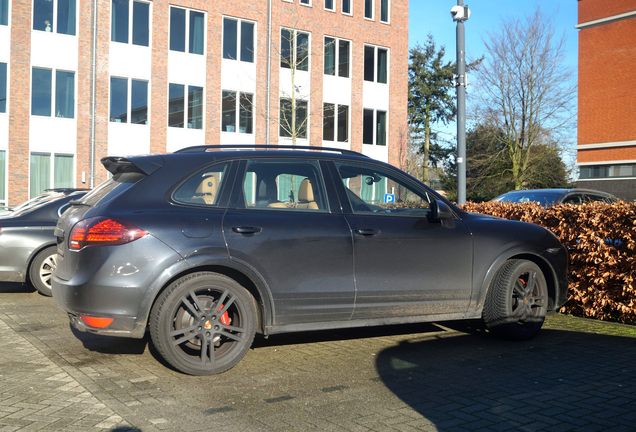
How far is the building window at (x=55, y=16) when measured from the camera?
26.9 m

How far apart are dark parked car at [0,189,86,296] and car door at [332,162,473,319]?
5247mm

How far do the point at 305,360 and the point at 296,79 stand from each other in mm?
28630

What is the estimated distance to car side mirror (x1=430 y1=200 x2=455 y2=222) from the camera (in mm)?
6156

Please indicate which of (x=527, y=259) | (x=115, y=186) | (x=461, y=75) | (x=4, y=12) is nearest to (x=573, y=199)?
(x=461, y=75)

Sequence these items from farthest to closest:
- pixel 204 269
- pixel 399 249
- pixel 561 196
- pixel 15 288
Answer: pixel 561 196
pixel 15 288
pixel 399 249
pixel 204 269

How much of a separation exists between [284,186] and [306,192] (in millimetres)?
199

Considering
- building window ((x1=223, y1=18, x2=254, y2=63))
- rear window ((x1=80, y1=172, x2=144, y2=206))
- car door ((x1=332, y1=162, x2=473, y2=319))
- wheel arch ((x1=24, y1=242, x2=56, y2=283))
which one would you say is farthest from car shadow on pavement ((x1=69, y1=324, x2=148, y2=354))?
building window ((x1=223, y1=18, x2=254, y2=63))

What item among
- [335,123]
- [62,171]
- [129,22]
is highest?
[129,22]

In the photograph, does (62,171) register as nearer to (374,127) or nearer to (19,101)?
(19,101)

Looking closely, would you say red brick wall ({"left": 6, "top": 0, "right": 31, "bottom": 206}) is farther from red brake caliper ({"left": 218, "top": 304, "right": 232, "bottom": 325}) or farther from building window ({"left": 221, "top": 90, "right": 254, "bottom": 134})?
red brake caliper ({"left": 218, "top": 304, "right": 232, "bottom": 325})

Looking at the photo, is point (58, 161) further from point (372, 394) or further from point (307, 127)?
point (372, 394)

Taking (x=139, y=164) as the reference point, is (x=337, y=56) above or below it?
above

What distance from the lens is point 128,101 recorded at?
28.9 m

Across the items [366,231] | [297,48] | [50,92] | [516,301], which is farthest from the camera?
[297,48]
